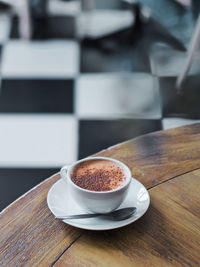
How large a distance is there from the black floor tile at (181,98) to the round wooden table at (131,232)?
4.55 ft

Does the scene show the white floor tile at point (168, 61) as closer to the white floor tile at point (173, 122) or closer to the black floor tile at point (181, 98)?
the black floor tile at point (181, 98)

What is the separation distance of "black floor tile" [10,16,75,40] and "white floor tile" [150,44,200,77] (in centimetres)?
64

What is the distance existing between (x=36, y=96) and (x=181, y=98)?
831 millimetres

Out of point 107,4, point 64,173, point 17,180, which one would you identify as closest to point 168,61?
point 107,4

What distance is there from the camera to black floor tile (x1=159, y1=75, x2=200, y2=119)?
2158mm

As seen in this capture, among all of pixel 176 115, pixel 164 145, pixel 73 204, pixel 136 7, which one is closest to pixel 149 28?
pixel 136 7

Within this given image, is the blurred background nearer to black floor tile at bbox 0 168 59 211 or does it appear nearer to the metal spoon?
black floor tile at bbox 0 168 59 211

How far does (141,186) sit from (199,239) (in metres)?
0.15

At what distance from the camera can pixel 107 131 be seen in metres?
2.02

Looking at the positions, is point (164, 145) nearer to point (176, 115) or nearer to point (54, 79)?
point (176, 115)

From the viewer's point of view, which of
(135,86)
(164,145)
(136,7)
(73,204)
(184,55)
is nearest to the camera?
(73,204)

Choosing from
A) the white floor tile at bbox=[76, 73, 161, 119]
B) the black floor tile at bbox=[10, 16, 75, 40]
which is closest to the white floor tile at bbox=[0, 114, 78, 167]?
the white floor tile at bbox=[76, 73, 161, 119]

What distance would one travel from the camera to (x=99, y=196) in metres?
0.66

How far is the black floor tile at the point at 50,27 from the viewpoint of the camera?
2885mm
